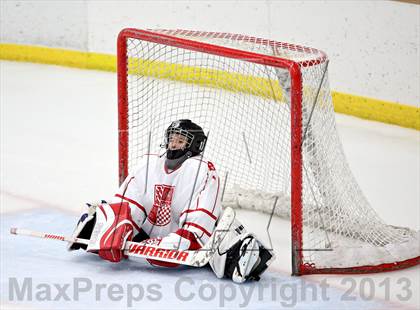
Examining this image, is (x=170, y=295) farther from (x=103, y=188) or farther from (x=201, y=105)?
(x=201, y=105)

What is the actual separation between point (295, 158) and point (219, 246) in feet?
1.53

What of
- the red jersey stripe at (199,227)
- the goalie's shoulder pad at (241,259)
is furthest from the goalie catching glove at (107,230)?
the goalie's shoulder pad at (241,259)

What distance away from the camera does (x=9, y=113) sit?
7.28m

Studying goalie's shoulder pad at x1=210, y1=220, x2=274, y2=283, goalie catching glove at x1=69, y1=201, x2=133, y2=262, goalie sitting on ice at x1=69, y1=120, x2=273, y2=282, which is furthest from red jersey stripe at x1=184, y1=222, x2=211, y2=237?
goalie catching glove at x1=69, y1=201, x2=133, y2=262

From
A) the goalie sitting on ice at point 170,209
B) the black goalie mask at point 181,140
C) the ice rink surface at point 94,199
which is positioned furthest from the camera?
the black goalie mask at point 181,140

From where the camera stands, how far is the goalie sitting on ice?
4512 millimetres

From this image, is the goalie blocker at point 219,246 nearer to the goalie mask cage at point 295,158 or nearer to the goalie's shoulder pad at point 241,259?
the goalie's shoulder pad at point 241,259

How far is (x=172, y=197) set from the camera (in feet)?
15.3

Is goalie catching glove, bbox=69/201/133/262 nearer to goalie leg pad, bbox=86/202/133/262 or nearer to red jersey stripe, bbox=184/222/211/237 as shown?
goalie leg pad, bbox=86/202/133/262

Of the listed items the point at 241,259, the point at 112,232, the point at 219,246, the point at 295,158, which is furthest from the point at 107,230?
the point at 295,158

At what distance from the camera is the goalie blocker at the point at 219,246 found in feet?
14.4

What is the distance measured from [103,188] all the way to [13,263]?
1.23 meters

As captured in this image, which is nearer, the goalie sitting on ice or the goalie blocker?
the goalie blocker

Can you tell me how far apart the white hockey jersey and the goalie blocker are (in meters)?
0.08
